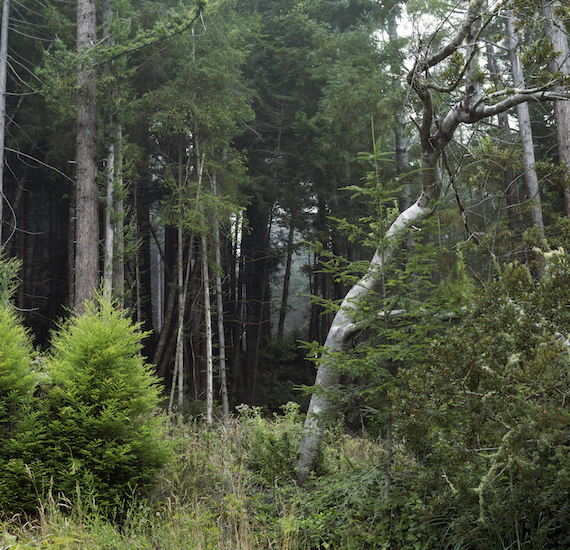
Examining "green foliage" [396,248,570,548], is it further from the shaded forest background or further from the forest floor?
the shaded forest background

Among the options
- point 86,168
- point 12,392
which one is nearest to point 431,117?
point 12,392

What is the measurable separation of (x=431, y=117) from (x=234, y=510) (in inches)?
158

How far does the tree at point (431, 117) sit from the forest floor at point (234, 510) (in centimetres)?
52

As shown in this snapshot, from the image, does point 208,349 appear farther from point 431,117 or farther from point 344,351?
point 431,117

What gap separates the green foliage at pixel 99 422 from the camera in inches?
180

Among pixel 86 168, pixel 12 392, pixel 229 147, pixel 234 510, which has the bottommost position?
pixel 234 510

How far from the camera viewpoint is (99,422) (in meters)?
4.62

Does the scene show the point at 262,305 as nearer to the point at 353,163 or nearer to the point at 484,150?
the point at 353,163

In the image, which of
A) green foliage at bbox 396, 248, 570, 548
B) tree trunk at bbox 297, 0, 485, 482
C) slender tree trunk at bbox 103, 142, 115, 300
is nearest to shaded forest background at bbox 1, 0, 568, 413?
slender tree trunk at bbox 103, 142, 115, 300

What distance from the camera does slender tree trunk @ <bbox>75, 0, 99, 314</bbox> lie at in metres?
9.08

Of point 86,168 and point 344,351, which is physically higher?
point 86,168

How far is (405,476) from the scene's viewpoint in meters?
4.20

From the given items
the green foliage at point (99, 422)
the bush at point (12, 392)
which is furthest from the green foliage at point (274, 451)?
the bush at point (12, 392)

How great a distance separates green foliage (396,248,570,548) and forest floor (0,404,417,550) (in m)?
0.78
